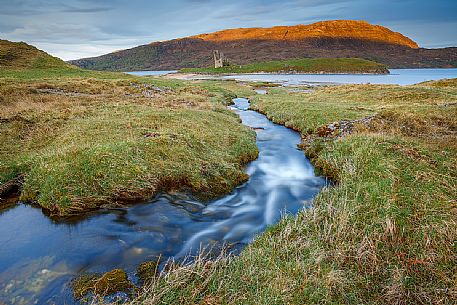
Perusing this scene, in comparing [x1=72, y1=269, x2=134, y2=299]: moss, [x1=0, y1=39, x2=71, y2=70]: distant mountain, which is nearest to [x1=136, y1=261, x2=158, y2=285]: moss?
[x1=72, y1=269, x2=134, y2=299]: moss

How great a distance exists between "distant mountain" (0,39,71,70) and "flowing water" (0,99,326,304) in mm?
71891

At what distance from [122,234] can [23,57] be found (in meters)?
89.2

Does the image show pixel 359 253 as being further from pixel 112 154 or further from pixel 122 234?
pixel 112 154

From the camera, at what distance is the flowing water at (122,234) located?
8.09 m

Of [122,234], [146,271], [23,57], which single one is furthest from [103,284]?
[23,57]

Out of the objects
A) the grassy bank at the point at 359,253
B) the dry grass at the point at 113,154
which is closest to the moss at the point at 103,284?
the grassy bank at the point at 359,253

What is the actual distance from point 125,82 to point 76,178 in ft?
135

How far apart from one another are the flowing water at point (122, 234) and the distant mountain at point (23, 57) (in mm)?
71891

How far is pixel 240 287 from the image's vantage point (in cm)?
702

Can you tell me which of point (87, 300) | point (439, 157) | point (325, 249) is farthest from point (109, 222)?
point (439, 157)

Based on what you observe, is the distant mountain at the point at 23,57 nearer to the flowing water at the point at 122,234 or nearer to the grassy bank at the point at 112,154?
the grassy bank at the point at 112,154

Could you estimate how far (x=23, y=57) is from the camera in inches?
3086

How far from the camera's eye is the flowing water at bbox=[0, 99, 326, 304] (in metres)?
8.09

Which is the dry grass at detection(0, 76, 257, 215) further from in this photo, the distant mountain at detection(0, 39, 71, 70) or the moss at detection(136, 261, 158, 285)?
the distant mountain at detection(0, 39, 71, 70)
